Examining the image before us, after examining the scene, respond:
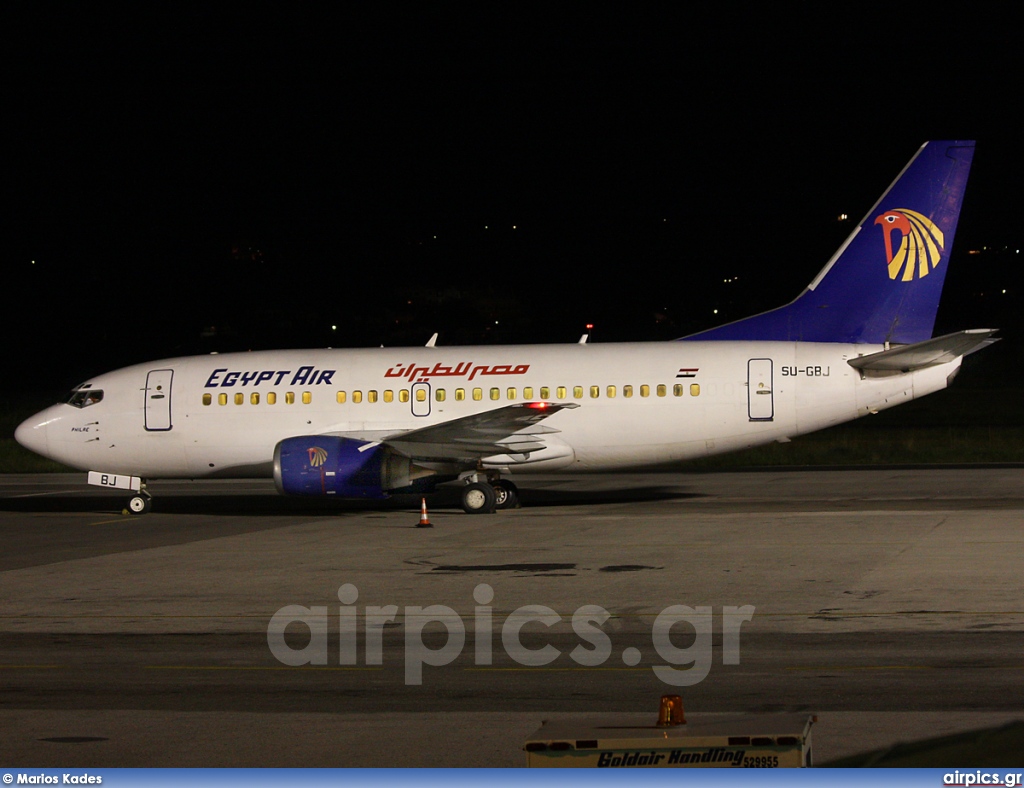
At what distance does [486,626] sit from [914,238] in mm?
17908

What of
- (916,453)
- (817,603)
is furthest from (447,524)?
(916,453)

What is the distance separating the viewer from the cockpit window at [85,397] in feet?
94.0

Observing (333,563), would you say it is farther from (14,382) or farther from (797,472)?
(14,382)

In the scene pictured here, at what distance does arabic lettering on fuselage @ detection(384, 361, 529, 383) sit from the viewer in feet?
90.2

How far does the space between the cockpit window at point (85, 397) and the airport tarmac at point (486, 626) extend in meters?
2.96

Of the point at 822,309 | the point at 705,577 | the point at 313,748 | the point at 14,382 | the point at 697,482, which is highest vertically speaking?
the point at 14,382

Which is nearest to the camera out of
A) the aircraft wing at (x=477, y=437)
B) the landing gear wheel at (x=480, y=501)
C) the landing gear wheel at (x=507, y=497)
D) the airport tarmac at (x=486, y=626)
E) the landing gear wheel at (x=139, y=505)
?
the airport tarmac at (x=486, y=626)

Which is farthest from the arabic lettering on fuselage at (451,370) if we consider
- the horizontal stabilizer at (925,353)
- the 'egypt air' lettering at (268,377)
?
the horizontal stabilizer at (925,353)

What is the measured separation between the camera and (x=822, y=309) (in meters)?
27.7

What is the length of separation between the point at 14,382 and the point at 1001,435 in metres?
70.4

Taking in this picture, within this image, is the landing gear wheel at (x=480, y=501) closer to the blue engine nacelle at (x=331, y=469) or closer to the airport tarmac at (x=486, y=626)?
the airport tarmac at (x=486, y=626)

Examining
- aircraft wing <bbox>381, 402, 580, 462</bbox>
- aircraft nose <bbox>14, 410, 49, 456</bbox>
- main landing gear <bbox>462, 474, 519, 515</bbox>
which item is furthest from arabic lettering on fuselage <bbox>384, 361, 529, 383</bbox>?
aircraft nose <bbox>14, 410, 49, 456</bbox>

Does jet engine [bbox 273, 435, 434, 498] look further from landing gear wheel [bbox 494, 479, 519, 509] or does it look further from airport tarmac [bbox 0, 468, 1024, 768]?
landing gear wheel [bbox 494, 479, 519, 509]

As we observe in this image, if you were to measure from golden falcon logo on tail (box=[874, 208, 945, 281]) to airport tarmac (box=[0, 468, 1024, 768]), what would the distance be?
5.28 meters
